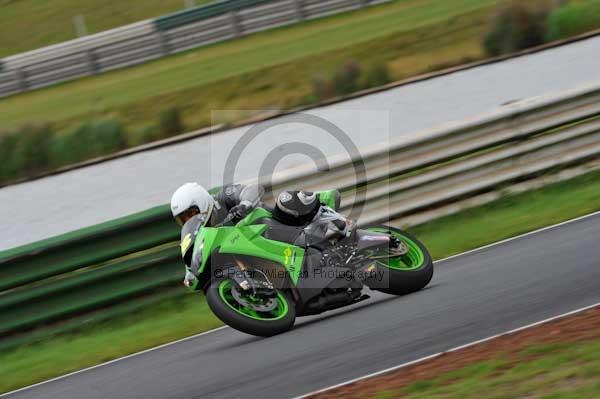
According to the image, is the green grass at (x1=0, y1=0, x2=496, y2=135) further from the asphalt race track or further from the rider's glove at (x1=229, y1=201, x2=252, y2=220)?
the rider's glove at (x1=229, y1=201, x2=252, y2=220)

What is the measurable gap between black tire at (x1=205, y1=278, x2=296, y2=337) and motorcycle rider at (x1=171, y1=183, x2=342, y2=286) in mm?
391

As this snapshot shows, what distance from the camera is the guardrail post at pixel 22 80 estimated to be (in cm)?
2553

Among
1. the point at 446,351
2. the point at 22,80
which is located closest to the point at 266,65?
the point at 22,80

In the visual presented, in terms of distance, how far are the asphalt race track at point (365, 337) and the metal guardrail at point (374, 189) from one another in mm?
1803

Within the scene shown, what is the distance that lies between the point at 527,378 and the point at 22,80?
2218 cm

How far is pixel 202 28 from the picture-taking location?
25625mm

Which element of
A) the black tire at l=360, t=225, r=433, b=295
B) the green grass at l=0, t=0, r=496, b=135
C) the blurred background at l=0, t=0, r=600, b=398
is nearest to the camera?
the black tire at l=360, t=225, r=433, b=295

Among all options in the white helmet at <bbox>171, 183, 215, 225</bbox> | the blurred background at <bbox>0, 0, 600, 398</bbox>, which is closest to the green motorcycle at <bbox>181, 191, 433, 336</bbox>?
the white helmet at <bbox>171, 183, 215, 225</bbox>

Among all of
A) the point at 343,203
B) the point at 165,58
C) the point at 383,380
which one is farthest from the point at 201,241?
the point at 165,58

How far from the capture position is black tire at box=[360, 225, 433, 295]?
7609 mm

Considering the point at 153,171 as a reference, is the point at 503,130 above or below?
above

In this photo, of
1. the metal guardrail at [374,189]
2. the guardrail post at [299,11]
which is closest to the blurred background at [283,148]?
the metal guardrail at [374,189]

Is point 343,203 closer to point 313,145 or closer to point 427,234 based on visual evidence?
point 427,234

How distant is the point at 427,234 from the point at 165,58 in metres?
16.2
